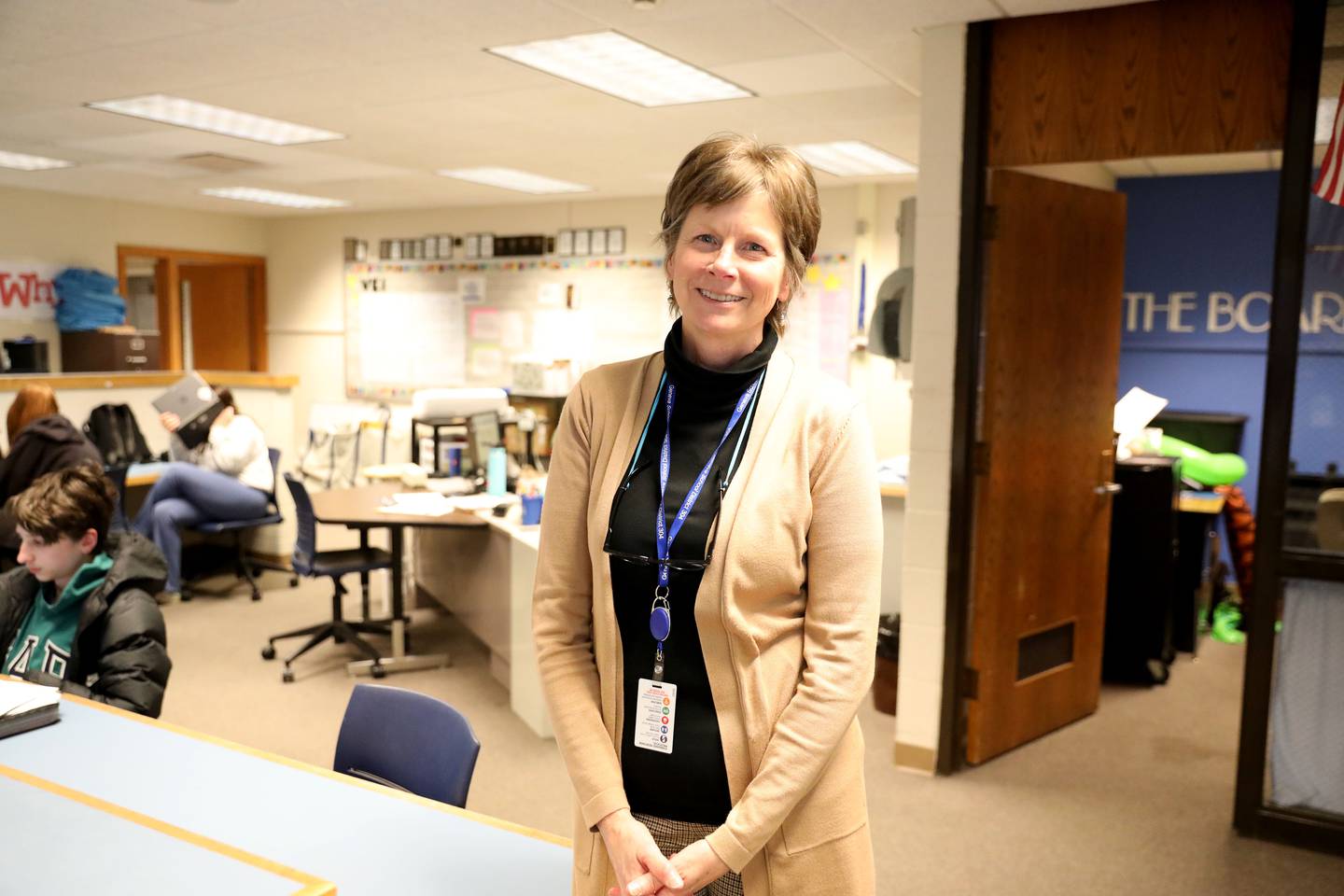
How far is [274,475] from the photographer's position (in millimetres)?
6547

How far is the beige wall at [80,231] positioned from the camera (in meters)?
8.05

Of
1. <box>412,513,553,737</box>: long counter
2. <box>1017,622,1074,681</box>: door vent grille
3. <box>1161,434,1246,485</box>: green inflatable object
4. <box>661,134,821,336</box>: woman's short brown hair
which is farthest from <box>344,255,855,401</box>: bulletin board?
<box>661,134,821,336</box>: woman's short brown hair

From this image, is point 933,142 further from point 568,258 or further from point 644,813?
point 568,258

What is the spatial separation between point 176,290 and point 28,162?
8.89ft

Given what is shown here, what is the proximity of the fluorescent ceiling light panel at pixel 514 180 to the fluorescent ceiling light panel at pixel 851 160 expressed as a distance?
186 cm

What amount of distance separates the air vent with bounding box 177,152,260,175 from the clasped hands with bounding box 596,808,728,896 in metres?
6.01

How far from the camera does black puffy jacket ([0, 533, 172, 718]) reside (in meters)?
2.33

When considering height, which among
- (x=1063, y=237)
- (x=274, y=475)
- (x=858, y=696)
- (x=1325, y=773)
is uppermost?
(x=1063, y=237)

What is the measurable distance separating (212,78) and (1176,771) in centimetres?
469

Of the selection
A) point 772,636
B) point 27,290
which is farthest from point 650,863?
point 27,290

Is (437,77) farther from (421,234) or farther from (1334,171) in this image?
(421,234)

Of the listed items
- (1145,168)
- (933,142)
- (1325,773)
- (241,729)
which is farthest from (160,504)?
(1145,168)

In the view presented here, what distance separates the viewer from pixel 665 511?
1.30 metres

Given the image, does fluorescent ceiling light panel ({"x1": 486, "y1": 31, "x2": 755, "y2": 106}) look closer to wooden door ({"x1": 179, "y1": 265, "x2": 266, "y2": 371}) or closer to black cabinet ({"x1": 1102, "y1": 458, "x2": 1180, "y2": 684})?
black cabinet ({"x1": 1102, "y1": 458, "x2": 1180, "y2": 684})
